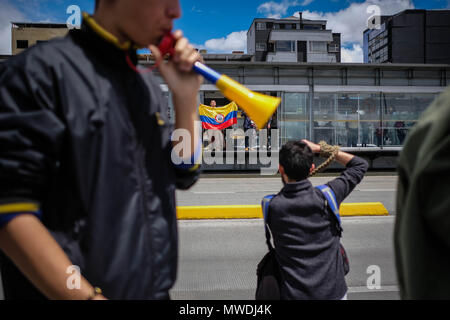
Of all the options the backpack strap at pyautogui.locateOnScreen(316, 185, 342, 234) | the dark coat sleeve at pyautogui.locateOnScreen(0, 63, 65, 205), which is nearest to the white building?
the backpack strap at pyautogui.locateOnScreen(316, 185, 342, 234)

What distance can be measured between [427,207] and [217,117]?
48.9ft

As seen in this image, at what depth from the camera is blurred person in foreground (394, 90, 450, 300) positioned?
2.10 feet

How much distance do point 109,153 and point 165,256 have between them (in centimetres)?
38

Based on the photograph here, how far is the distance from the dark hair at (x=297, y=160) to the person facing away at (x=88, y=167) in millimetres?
1306

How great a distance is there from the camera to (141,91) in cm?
110

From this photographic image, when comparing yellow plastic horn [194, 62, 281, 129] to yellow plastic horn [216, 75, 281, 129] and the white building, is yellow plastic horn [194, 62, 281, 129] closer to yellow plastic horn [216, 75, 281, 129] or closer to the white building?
yellow plastic horn [216, 75, 281, 129]

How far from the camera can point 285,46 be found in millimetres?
46469

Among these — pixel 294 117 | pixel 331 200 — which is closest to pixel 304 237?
pixel 331 200

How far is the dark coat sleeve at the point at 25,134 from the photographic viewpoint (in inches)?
32.1

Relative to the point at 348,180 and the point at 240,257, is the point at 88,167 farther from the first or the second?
the point at 240,257

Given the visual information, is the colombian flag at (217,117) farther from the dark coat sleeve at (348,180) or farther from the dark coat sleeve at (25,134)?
the dark coat sleeve at (25,134)

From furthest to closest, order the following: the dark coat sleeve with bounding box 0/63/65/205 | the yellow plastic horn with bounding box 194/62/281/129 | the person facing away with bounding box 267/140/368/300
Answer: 1. the person facing away with bounding box 267/140/368/300
2. the yellow plastic horn with bounding box 194/62/281/129
3. the dark coat sleeve with bounding box 0/63/65/205

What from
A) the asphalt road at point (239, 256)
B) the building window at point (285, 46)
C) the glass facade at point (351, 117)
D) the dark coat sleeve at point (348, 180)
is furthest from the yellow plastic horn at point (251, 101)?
the building window at point (285, 46)
